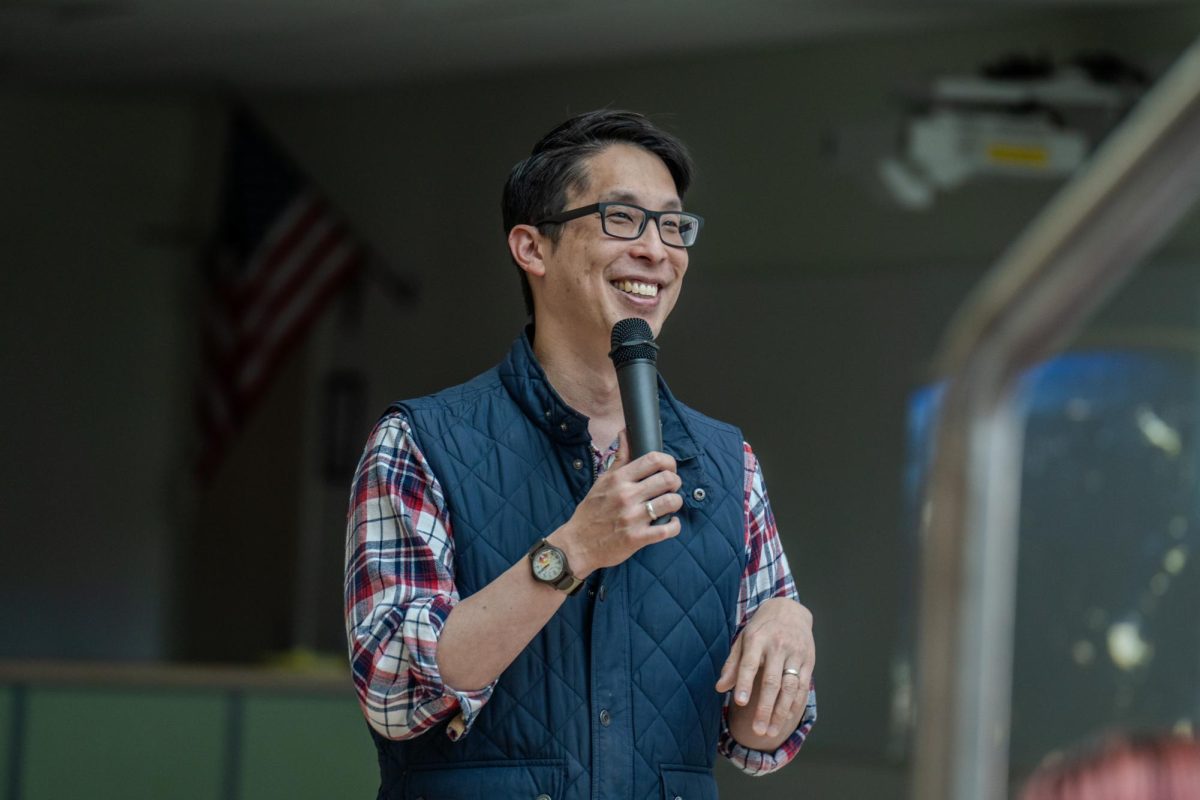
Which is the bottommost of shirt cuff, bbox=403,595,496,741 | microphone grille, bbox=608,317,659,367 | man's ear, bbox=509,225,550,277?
shirt cuff, bbox=403,595,496,741

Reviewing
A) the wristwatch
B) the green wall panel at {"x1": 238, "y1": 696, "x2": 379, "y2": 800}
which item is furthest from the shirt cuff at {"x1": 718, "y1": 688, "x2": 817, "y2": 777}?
the green wall panel at {"x1": 238, "y1": 696, "x2": 379, "y2": 800}

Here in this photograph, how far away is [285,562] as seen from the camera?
24.3 feet

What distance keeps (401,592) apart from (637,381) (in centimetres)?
31

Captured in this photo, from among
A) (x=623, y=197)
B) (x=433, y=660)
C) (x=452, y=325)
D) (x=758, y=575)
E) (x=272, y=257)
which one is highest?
(x=272, y=257)

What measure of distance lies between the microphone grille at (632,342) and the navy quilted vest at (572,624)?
113mm

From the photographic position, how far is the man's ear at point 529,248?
1.90m

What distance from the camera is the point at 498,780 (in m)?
1.67

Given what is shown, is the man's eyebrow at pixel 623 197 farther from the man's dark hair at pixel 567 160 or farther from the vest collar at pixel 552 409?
the vest collar at pixel 552 409

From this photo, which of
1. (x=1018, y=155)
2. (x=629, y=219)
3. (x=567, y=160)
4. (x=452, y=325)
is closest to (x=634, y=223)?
(x=629, y=219)

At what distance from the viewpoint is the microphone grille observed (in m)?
1.71

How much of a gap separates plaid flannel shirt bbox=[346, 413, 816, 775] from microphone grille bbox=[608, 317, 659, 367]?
0.54 ft

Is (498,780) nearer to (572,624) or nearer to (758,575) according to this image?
(572,624)

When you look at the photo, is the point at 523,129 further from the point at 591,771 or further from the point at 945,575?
the point at 945,575

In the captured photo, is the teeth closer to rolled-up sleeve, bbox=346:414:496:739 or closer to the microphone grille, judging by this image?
the microphone grille
